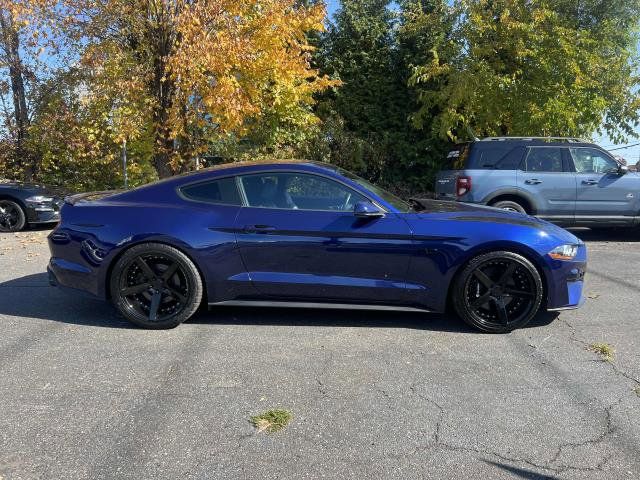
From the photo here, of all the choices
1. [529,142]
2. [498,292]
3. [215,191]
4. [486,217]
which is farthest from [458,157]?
[215,191]

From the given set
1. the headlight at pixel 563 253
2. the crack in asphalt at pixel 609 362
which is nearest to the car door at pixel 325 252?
the headlight at pixel 563 253

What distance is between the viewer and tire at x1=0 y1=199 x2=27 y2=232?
10.0m

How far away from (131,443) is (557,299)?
3.43 metres

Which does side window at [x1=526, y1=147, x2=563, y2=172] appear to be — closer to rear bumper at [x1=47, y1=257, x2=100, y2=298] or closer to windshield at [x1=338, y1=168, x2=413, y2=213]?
windshield at [x1=338, y1=168, x2=413, y2=213]

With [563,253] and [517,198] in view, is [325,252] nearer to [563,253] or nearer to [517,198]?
[563,253]

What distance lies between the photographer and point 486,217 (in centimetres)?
461

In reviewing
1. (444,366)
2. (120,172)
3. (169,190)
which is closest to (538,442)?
(444,366)

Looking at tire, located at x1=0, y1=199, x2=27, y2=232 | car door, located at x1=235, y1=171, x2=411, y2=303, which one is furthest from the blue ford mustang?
tire, located at x1=0, y1=199, x2=27, y2=232

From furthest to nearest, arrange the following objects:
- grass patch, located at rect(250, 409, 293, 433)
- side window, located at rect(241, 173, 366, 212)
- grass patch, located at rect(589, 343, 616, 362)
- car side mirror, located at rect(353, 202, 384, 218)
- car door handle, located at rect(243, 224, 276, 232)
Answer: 1. side window, located at rect(241, 173, 366, 212)
2. car door handle, located at rect(243, 224, 276, 232)
3. car side mirror, located at rect(353, 202, 384, 218)
4. grass patch, located at rect(589, 343, 616, 362)
5. grass patch, located at rect(250, 409, 293, 433)

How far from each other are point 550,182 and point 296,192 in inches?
237

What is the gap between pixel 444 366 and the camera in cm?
378

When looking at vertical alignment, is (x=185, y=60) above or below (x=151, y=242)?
above

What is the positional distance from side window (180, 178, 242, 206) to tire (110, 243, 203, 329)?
0.51m

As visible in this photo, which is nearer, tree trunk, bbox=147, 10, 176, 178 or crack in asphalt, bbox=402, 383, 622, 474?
crack in asphalt, bbox=402, 383, 622, 474
